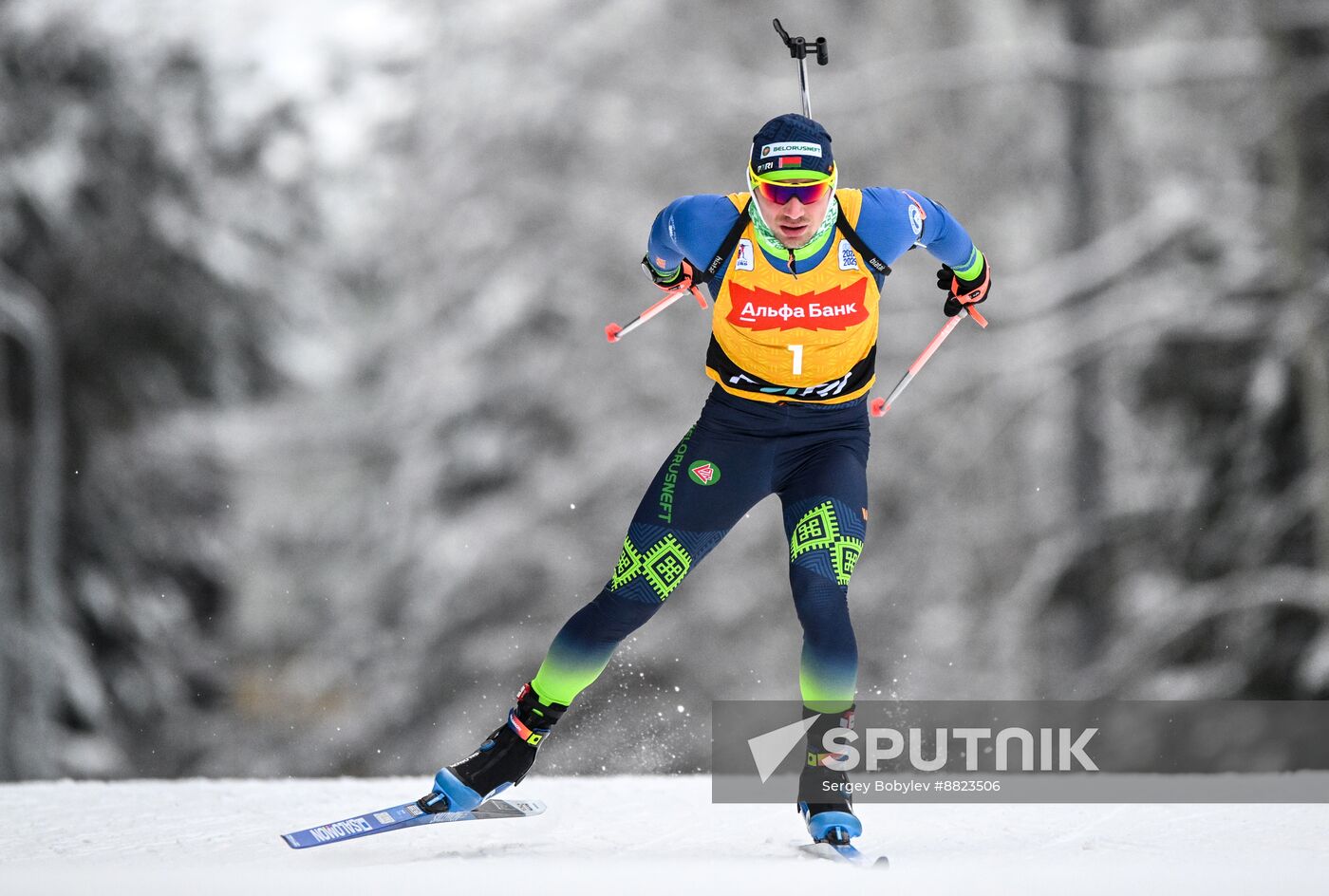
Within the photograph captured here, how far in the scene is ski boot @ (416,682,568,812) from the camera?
12.2ft

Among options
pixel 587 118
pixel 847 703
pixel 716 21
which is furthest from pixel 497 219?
pixel 847 703

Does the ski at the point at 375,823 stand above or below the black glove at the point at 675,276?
below

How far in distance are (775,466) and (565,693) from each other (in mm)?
816

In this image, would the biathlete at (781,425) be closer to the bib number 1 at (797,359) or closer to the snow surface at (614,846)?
the bib number 1 at (797,359)

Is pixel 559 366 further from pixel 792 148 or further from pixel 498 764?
pixel 792 148

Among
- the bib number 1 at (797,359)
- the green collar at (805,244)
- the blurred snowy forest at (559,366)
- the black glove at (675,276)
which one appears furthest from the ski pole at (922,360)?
the blurred snowy forest at (559,366)

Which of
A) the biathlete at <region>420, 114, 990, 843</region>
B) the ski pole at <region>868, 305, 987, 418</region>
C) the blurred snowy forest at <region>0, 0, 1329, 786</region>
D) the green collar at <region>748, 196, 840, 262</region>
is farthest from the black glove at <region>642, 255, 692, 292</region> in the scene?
the blurred snowy forest at <region>0, 0, 1329, 786</region>

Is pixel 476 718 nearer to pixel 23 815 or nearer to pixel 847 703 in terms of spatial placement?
pixel 23 815

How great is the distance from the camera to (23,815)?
4.32 m

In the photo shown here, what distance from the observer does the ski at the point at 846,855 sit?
332 centimetres

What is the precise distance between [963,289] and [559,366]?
7.55m

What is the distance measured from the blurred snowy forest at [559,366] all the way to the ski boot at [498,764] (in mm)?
6789

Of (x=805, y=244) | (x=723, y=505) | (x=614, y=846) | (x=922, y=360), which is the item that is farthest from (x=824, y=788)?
(x=805, y=244)

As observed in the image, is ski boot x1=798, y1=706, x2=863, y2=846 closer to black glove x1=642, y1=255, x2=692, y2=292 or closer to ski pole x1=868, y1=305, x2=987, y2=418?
ski pole x1=868, y1=305, x2=987, y2=418
